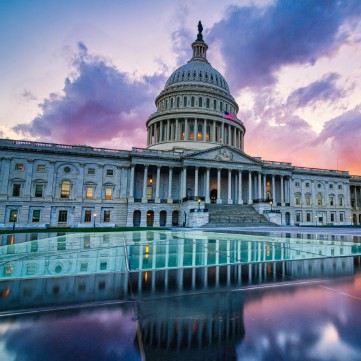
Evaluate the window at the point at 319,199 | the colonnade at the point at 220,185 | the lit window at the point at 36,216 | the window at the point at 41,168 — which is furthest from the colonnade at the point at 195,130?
the lit window at the point at 36,216

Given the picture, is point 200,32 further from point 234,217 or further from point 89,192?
point 234,217

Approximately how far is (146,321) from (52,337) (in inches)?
46.4

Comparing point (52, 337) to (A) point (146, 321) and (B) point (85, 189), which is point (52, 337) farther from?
(B) point (85, 189)

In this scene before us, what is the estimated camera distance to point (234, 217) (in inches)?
1890

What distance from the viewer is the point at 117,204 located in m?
52.8

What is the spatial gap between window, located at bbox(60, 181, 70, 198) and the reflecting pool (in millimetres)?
47713

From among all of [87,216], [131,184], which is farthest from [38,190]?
[131,184]

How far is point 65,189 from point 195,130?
3897 cm

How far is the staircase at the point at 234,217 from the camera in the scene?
147 ft

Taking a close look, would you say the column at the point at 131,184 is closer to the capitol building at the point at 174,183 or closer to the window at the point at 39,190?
the capitol building at the point at 174,183

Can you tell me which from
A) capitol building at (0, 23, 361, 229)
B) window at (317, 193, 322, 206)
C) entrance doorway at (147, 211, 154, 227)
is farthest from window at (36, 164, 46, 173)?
window at (317, 193, 322, 206)

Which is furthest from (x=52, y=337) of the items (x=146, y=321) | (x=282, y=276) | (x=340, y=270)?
(x=340, y=270)

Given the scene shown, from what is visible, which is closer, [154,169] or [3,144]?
[3,144]

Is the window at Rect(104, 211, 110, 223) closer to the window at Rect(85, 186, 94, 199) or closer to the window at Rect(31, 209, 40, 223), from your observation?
the window at Rect(85, 186, 94, 199)
